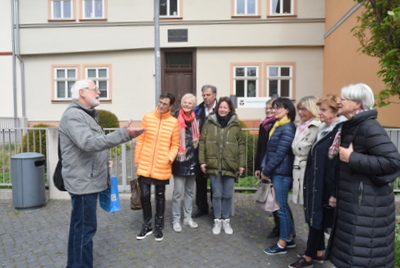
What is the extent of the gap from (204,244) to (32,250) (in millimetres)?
2154

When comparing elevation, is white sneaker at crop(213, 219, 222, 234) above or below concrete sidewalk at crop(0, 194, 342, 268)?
above

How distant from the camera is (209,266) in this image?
3824mm

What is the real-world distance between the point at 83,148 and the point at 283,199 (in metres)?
2.38

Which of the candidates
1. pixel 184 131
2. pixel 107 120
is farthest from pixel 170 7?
pixel 184 131

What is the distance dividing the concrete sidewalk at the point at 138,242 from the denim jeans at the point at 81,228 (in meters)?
0.62

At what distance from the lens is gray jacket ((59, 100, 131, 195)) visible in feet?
9.86

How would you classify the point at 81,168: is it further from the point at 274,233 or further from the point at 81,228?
the point at 274,233

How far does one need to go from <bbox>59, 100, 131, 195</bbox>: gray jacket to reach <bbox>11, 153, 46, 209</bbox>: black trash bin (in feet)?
10.2

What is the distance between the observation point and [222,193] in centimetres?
480

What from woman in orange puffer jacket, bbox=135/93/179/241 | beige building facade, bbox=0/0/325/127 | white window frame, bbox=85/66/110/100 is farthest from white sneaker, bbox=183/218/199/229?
white window frame, bbox=85/66/110/100

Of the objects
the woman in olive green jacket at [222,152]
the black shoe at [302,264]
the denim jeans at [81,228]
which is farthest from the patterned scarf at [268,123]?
the denim jeans at [81,228]

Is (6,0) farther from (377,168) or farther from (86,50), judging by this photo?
(377,168)

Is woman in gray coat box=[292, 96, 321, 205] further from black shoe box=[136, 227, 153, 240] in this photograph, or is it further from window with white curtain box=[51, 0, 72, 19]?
A: window with white curtain box=[51, 0, 72, 19]

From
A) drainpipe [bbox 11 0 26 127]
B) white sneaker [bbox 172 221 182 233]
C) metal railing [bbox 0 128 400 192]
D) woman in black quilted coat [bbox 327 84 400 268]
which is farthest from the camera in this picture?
drainpipe [bbox 11 0 26 127]
